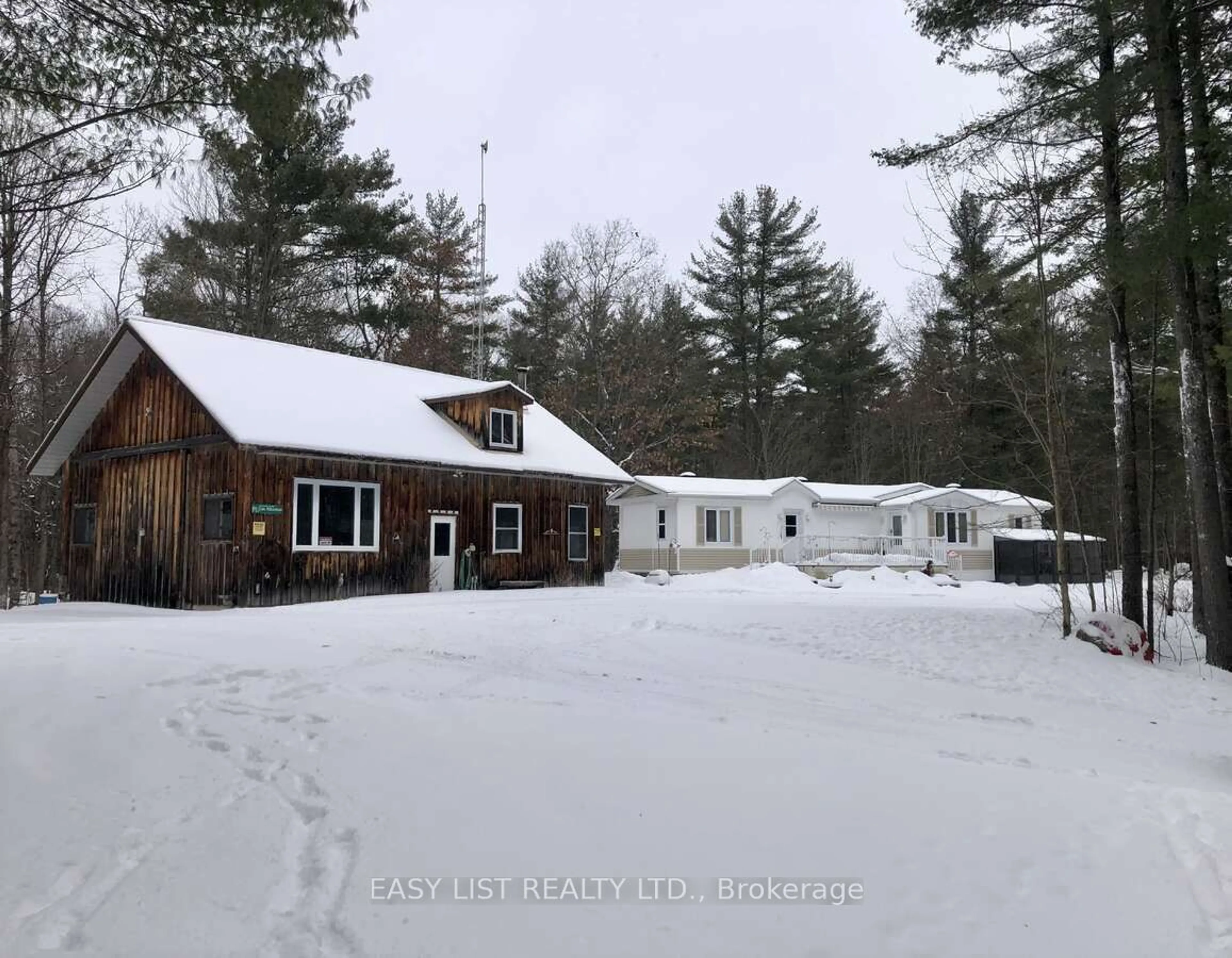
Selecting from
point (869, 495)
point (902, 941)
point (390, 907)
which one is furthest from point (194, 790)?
point (869, 495)

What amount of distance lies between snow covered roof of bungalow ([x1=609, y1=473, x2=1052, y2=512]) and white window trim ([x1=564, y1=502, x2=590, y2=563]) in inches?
251

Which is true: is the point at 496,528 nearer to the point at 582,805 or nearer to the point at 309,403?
the point at 309,403

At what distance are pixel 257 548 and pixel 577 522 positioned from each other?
8739mm

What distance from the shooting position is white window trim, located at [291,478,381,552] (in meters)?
16.8

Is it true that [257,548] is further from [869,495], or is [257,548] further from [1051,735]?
[869,495]

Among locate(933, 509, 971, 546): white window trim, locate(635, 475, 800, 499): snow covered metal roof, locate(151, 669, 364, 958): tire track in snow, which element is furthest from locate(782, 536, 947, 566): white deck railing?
locate(151, 669, 364, 958): tire track in snow

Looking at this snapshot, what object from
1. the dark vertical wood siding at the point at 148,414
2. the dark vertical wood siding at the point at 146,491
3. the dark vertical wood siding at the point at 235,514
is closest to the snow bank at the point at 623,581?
the dark vertical wood siding at the point at 235,514

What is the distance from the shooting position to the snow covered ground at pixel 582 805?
3445 millimetres

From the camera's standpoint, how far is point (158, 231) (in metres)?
26.0

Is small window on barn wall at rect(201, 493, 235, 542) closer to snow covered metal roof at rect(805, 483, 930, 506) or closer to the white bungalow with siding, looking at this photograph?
the white bungalow with siding

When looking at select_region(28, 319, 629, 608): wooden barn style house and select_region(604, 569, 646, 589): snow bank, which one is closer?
select_region(28, 319, 629, 608): wooden barn style house

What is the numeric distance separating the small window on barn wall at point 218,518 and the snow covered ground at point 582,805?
7.31 meters

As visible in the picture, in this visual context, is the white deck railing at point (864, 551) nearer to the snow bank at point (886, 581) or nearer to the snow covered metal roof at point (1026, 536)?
the snow bank at point (886, 581)

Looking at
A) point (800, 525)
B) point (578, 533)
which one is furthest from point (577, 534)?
point (800, 525)
